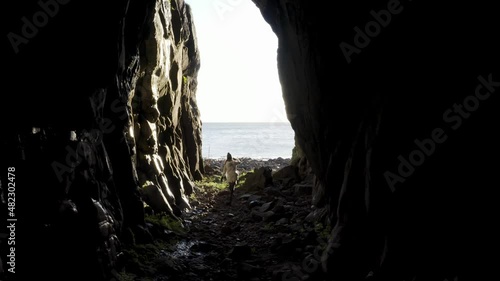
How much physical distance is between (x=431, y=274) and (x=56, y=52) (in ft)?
26.5

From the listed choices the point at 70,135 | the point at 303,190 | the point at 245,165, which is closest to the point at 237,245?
the point at 70,135

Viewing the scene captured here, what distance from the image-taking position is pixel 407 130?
20.6ft

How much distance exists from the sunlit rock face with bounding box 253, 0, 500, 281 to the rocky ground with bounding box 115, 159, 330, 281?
161 centimetres

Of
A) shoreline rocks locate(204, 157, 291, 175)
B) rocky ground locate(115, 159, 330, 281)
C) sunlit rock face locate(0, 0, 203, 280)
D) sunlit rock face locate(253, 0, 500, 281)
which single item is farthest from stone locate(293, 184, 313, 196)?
shoreline rocks locate(204, 157, 291, 175)

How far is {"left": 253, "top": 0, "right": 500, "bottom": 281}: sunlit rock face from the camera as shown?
16.7ft

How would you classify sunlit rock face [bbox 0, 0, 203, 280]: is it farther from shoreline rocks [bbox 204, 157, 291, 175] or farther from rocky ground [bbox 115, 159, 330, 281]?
shoreline rocks [bbox 204, 157, 291, 175]

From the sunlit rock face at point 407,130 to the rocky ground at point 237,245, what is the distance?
1.61 metres

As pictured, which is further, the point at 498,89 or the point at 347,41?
the point at 347,41

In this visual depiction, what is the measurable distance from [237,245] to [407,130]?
5.99 metres

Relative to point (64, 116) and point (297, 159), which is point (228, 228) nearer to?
point (64, 116)

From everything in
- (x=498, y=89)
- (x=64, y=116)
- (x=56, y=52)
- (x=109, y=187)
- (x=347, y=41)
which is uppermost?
(x=347, y=41)

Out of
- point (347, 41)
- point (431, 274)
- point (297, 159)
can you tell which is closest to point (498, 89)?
point (431, 274)

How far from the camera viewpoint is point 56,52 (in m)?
6.85

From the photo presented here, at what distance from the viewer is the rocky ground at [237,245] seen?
8.16 m
